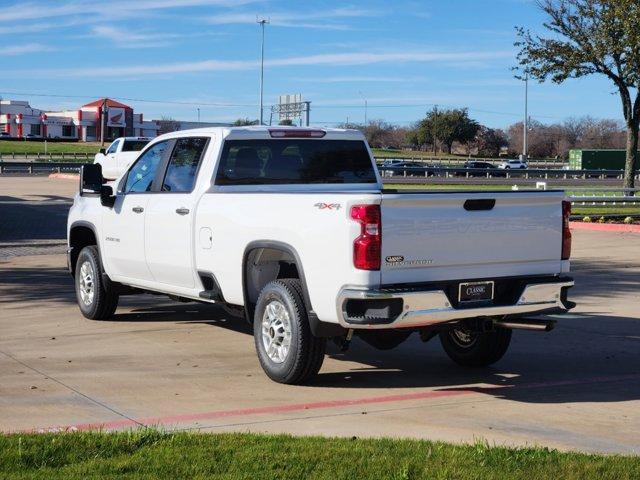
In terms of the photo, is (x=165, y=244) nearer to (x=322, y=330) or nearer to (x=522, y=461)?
(x=322, y=330)

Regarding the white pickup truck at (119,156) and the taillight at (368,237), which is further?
the white pickup truck at (119,156)

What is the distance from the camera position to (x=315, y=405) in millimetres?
7637

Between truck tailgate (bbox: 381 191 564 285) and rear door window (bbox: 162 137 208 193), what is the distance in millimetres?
2743

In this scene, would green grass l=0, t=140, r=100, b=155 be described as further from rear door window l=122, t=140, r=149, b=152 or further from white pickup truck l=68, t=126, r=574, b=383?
white pickup truck l=68, t=126, r=574, b=383

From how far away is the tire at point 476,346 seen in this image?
9.04m

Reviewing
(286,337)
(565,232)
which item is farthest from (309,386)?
(565,232)

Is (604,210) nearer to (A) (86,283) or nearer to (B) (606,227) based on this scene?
(B) (606,227)

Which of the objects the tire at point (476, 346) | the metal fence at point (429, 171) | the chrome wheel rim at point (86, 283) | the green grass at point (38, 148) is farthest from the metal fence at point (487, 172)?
the tire at point (476, 346)

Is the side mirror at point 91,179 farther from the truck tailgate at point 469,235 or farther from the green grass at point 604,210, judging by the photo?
the green grass at point 604,210

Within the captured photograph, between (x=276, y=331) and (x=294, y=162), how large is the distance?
6.97 ft

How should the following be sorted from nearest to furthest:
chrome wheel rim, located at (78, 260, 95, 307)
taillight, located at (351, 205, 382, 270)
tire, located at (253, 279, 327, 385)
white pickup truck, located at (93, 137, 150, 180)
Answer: taillight, located at (351, 205, 382, 270) → tire, located at (253, 279, 327, 385) → chrome wheel rim, located at (78, 260, 95, 307) → white pickup truck, located at (93, 137, 150, 180)

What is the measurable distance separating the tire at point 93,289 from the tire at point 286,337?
316 centimetres

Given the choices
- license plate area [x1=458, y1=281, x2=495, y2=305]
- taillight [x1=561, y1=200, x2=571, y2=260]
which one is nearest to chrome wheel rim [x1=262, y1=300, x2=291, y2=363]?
license plate area [x1=458, y1=281, x2=495, y2=305]

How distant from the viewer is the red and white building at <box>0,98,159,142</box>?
117m
